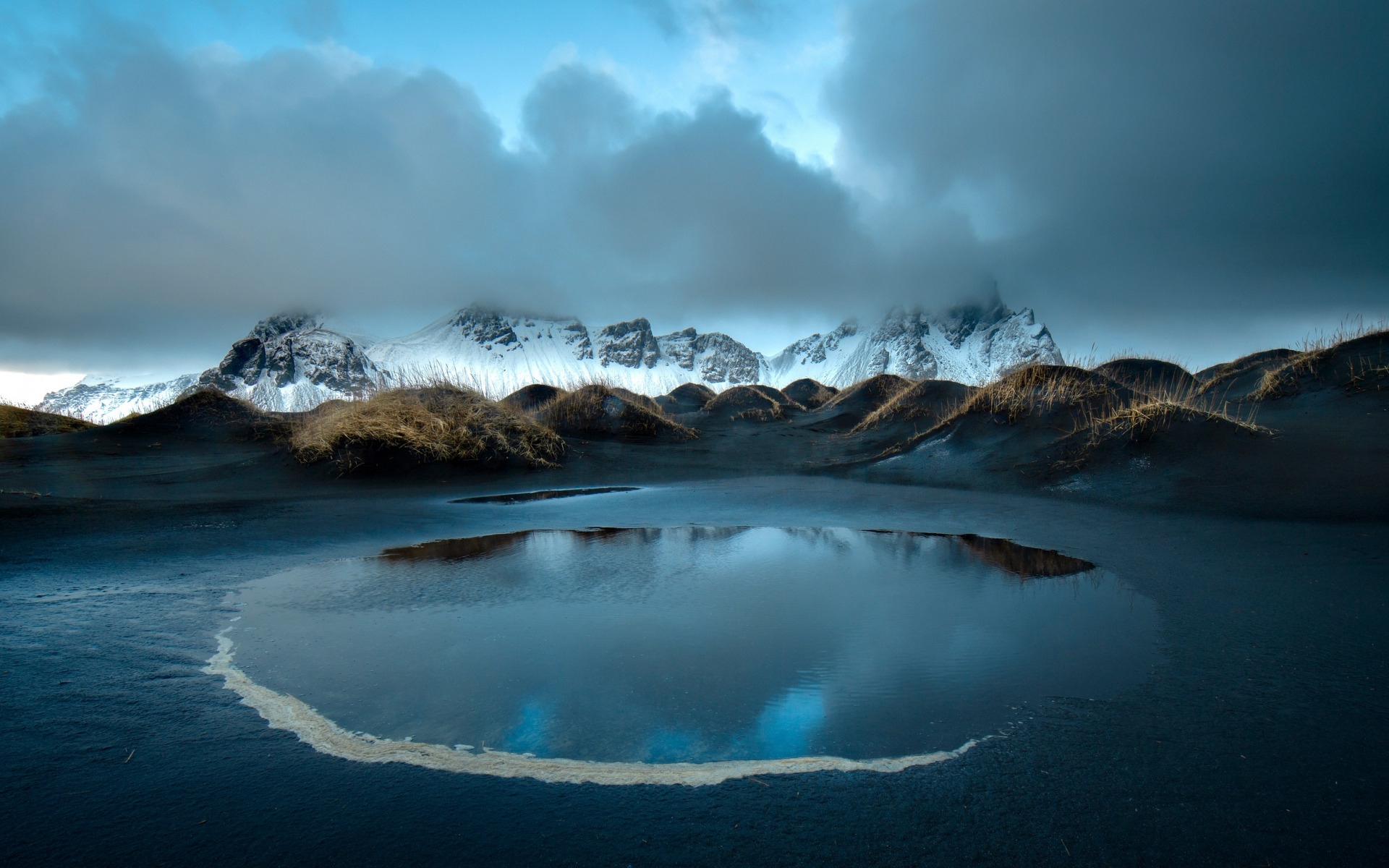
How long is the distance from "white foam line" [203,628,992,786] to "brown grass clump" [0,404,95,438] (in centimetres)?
1500

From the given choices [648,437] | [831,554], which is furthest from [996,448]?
[648,437]

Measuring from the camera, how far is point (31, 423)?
13234mm

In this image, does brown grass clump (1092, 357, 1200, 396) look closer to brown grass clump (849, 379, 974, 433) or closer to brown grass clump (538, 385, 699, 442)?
brown grass clump (849, 379, 974, 433)

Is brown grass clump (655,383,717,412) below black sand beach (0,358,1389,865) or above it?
above

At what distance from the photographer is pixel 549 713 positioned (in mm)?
2283

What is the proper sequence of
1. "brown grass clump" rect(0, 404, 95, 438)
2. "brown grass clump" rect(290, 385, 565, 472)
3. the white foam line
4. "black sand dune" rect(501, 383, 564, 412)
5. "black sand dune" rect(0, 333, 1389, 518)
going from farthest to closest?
"black sand dune" rect(501, 383, 564, 412) → "brown grass clump" rect(0, 404, 95, 438) → "brown grass clump" rect(290, 385, 565, 472) → "black sand dune" rect(0, 333, 1389, 518) → the white foam line

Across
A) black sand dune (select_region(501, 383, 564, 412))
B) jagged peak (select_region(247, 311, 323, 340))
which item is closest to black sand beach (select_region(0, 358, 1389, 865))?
black sand dune (select_region(501, 383, 564, 412))

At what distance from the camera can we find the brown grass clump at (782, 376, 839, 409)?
2873 centimetres

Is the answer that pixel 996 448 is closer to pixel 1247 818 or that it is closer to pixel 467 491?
pixel 467 491

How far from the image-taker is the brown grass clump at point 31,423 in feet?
41.7

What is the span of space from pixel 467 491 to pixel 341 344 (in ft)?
505

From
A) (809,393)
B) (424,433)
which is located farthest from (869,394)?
→ (424,433)

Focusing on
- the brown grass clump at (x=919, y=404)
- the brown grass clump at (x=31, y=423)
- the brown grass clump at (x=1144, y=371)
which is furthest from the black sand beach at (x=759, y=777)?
the brown grass clump at (x=1144, y=371)

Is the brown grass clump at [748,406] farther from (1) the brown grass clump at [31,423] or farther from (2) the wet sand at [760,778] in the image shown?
(2) the wet sand at [760,778]
